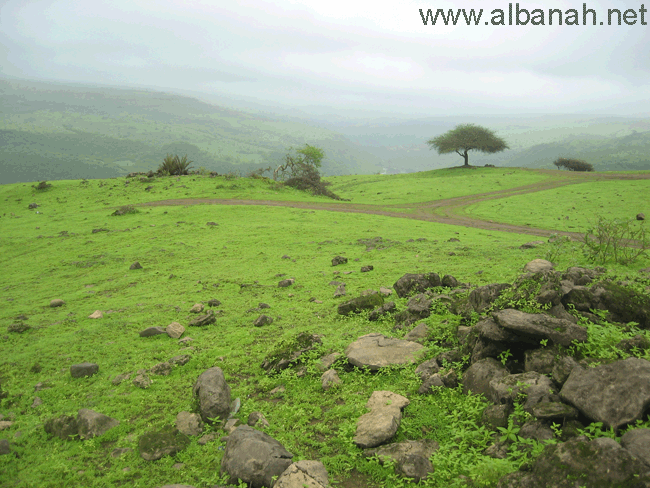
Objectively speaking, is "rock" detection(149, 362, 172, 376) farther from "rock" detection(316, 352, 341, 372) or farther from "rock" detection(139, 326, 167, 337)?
"rock" detection(316, 352, 341, 372)

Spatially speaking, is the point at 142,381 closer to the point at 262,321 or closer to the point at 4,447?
the point at 4,447

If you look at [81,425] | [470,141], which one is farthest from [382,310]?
[470,141]

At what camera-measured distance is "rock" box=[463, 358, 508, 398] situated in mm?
6124

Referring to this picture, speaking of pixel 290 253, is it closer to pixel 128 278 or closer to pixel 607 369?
pixel 128 278

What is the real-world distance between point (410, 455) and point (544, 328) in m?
3.14

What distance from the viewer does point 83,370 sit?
8523 mm

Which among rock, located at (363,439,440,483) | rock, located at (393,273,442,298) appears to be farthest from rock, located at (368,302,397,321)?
rock, located at (363,439,440,483)

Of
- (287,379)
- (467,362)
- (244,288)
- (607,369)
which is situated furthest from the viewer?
(244,288)

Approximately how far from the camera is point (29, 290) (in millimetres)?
16656

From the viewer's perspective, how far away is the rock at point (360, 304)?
36.5ft

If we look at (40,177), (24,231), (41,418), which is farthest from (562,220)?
(40,177)

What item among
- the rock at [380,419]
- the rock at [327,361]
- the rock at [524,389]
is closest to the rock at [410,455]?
the rock at [380,419]

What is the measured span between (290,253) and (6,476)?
16043mm

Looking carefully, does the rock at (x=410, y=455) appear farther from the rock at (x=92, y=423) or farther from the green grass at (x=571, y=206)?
the green grass at (x=571, y=206)
